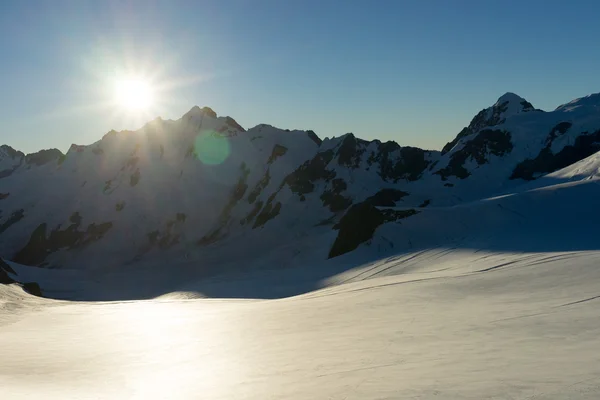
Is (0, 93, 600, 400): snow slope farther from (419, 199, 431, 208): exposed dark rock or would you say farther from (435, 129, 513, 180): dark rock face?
(419, 199, 431, 208): exposed dark rock

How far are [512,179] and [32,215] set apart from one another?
18060cm

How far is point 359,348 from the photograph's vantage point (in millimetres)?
8938

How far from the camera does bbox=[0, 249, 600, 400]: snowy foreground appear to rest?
20.9ft

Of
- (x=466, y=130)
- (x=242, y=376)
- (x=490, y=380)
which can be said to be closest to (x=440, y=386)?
(x=490, y=380)

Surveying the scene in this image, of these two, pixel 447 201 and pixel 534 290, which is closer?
pixel 534 290

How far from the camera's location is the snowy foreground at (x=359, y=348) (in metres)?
6.38

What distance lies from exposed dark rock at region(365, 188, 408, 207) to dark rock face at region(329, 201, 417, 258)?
91.3ft

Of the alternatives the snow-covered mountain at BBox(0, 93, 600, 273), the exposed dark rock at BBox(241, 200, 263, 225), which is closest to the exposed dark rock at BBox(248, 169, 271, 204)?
the snow-covered mountain at BBox(0, 93, 600, 273)

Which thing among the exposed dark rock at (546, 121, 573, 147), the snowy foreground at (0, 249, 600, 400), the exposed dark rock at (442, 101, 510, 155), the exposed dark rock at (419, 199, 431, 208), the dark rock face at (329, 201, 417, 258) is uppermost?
the exposed dark rock at (442, 101, 510, 155)

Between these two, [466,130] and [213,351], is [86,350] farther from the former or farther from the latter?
[466,130]

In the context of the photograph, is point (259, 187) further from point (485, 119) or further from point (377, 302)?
point (377, 302)

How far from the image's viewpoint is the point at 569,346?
7215 millimetres

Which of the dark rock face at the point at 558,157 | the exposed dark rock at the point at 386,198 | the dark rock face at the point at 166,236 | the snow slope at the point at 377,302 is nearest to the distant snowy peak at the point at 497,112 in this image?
the snow slope at the point at 377,302

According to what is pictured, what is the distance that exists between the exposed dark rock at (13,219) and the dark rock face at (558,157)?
186 meters
